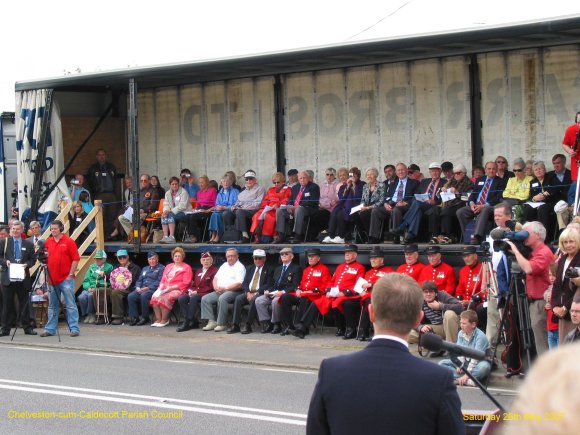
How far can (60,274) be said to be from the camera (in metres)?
17.6

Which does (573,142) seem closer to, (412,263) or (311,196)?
(412,263)

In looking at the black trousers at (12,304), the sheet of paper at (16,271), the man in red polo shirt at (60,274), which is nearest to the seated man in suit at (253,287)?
the man in red polo shirt at (60,274)

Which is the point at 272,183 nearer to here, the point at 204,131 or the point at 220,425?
the point at 204,131

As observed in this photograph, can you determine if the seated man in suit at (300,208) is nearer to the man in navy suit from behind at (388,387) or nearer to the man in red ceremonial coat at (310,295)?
the man in red ceremonial coat at (310,295)

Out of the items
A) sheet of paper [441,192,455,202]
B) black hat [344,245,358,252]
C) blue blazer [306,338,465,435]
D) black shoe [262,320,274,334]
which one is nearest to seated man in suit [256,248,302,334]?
black shoe [262,320,274,334]

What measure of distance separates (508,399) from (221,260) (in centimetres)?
981

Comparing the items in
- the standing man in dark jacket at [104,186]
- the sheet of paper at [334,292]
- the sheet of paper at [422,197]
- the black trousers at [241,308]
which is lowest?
the black trousers at [241,308]

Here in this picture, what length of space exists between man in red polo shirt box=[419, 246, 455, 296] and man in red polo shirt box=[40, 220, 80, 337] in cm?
637

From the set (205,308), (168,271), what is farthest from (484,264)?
(168,271)

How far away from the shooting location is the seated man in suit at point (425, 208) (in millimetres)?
17375

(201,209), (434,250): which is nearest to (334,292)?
(434,250)

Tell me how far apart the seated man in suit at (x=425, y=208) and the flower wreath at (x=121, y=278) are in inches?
228

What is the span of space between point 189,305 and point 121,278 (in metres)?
2.19

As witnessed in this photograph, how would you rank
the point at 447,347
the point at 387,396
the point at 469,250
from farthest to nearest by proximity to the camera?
the point at 469,250 < the point at 447,347 < the point at 387,396
